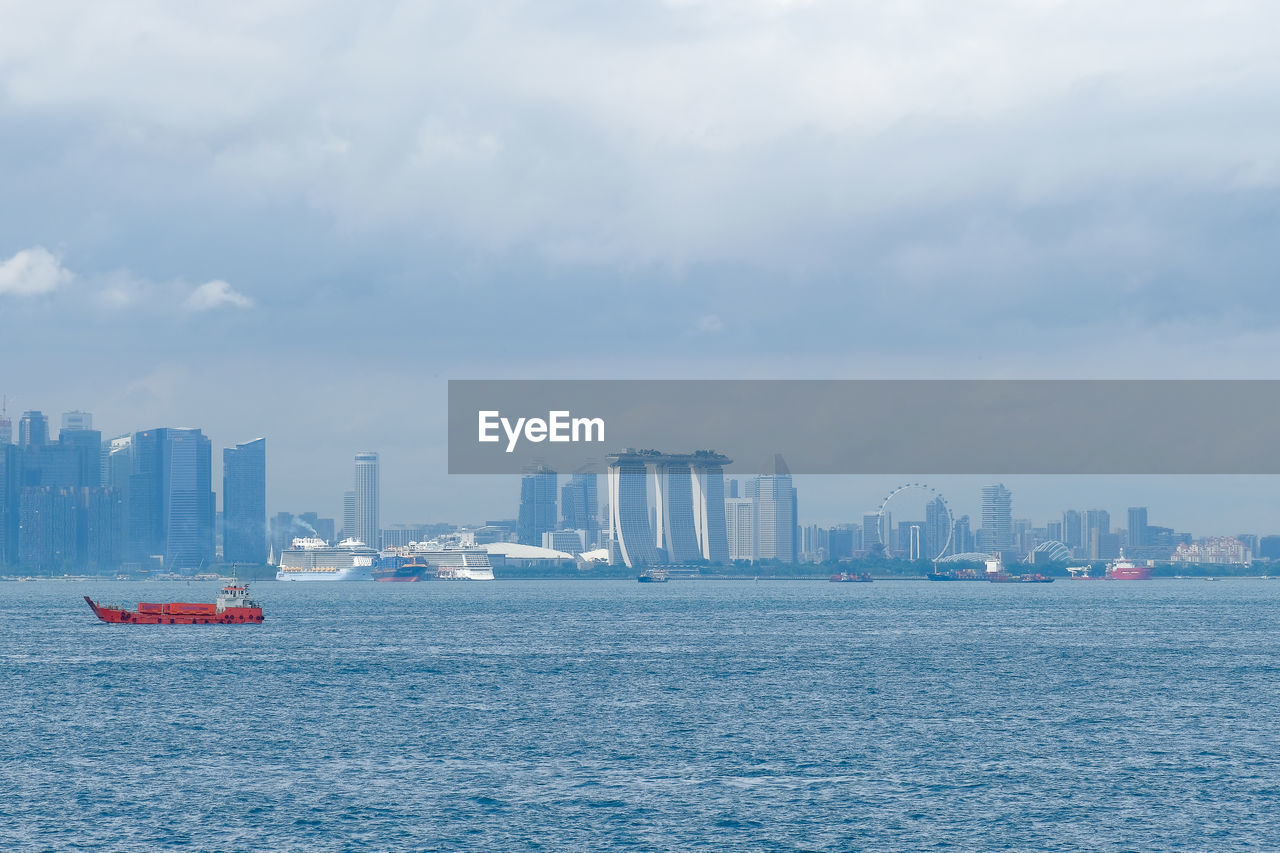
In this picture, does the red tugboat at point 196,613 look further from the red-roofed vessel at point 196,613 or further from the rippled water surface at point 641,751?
the rippled water surface at point 641,751

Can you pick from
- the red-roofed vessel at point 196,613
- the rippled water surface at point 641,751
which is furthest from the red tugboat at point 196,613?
the rippled water surface at point 641,751

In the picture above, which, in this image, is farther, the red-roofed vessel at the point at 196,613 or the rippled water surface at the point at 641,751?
the red-roofed vessel at the point at 196,613

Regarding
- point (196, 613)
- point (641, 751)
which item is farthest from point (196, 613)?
point (641, 751)

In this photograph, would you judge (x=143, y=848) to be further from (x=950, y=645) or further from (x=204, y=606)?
(x=204, y=606)

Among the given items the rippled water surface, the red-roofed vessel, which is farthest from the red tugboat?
the rippled water surface

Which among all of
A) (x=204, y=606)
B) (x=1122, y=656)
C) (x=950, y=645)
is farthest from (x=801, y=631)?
(x=204, y=606)

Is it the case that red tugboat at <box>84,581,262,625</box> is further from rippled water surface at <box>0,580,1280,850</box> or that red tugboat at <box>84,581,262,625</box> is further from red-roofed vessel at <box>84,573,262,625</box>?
rippled water surface at <box>0,580,1280,850</box>

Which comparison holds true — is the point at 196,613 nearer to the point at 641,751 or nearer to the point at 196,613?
the point at 196,613
